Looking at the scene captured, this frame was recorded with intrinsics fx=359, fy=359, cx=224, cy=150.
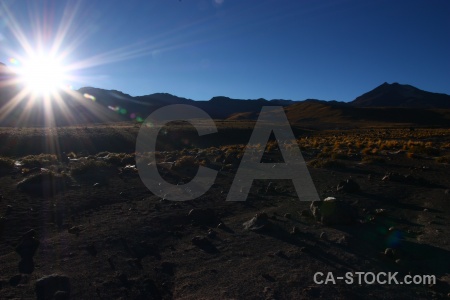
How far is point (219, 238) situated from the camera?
897cm

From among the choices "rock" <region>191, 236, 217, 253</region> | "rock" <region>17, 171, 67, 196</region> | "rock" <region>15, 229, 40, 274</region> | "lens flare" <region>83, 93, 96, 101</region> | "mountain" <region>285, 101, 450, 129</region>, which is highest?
"lens flare" <region>83, 93, 96, 101</region>

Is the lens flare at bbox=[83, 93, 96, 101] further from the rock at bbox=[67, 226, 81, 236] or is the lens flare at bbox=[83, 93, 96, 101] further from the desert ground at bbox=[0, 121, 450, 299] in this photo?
the rock at bbox=[67, 226, 81, 236]

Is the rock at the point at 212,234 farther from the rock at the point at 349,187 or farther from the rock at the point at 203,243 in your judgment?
the rock at the point at 349,187

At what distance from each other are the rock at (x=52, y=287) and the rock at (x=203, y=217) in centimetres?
424

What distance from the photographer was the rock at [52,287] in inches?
243

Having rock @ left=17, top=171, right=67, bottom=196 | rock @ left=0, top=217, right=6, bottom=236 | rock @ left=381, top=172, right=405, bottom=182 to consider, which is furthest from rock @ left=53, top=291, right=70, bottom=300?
rock @ left=381, top=172, right=405, bottom=182

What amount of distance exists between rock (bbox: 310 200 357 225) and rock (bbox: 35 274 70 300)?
6.32 m

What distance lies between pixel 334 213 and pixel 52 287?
6.79 m

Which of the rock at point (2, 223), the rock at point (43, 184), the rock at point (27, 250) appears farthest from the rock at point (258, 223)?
the rock at point (43, 184)

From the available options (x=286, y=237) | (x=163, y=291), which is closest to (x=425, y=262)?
(x=286, y=237)

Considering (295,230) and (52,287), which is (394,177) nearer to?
(295,230)

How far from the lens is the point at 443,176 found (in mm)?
15539

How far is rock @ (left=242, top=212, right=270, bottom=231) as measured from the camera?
371 inches

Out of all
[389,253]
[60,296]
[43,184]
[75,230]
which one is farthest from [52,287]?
[43,184]
